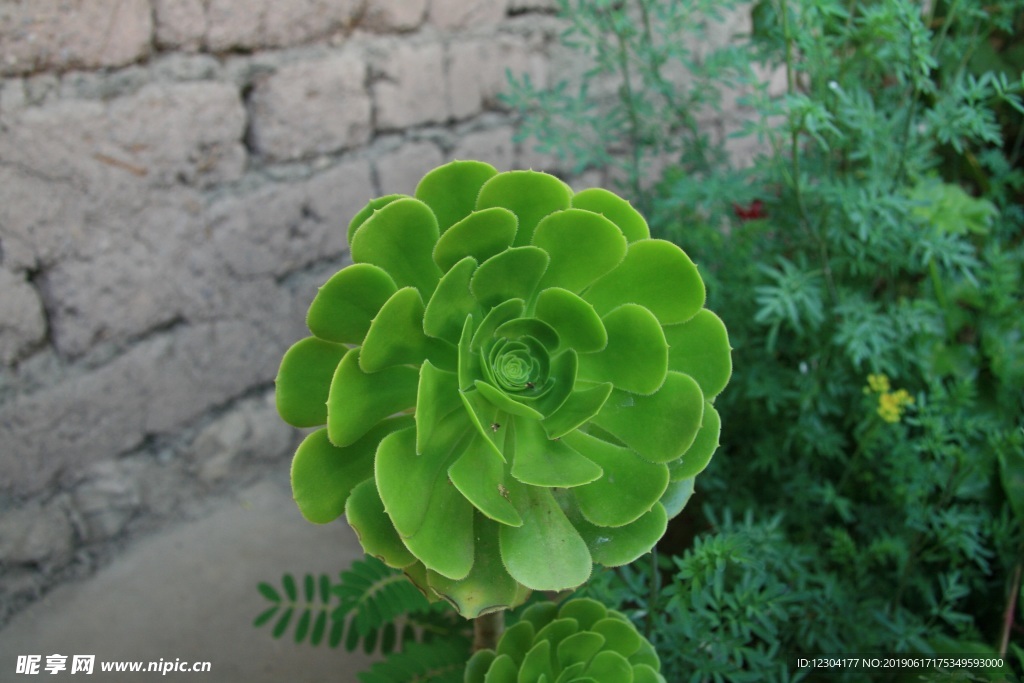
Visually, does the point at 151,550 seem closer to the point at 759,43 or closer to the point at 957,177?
the point at 759,43

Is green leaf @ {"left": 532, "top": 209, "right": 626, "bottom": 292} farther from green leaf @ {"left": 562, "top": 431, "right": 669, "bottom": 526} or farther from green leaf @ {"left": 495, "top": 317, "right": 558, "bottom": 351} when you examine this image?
green leaf @ {"left": 562, "top": 431, "right": 669, "bottom": 526}

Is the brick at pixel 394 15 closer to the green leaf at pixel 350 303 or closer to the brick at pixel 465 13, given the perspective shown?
the brick at pixel 465 13

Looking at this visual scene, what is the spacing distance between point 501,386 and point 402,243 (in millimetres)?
148

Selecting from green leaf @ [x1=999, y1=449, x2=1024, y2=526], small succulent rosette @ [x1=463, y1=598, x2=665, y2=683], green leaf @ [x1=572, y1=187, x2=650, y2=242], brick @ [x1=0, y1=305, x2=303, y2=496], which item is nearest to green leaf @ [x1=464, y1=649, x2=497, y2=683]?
small succulent rosette @ [x1=463, y1=598, x2=665, y2=683]

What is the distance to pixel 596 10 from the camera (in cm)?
158

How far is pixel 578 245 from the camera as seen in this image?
661 millimetres

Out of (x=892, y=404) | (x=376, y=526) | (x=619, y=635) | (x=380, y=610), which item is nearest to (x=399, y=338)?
(x=376, y=526)

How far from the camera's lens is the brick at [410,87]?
1.72 meters

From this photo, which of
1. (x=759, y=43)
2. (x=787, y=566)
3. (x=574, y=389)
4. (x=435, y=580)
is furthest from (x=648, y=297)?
(x=759, y=43)

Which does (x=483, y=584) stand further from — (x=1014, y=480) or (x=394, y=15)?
(x=394, y=15)

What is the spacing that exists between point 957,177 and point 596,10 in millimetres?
923

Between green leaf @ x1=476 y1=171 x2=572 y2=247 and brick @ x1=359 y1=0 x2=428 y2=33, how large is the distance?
117 centimetres

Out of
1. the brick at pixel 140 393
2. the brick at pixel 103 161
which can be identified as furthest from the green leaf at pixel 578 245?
the brick at pixel 140 393

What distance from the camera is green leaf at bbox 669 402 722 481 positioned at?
0.67m
